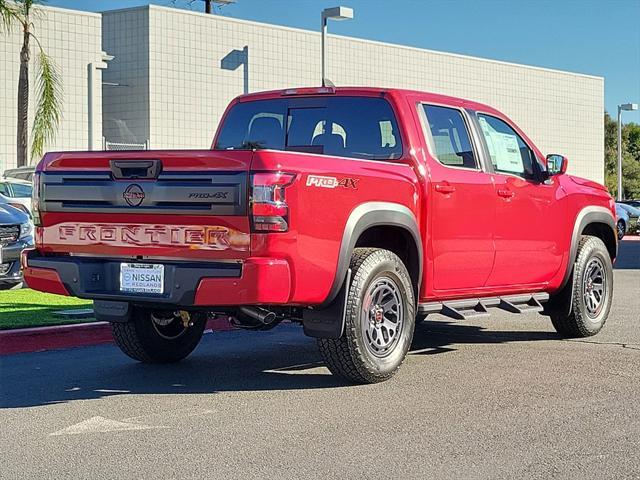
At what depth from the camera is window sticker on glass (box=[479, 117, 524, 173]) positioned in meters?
8.67

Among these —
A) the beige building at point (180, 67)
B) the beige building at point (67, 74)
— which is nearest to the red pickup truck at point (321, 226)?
the beige building at point (67, 74)

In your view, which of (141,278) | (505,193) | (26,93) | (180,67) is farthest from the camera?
(180,67)

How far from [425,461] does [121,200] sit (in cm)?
272

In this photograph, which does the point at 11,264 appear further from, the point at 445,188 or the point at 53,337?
the point at 445,188

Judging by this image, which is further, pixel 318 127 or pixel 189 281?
pixel 318 127

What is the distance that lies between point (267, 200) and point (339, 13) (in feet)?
65.0

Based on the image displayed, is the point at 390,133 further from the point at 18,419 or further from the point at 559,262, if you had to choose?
the point at 18,419

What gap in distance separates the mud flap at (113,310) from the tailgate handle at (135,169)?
2.78 ft

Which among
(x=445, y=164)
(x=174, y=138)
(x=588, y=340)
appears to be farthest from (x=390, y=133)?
(x=174, y=138)

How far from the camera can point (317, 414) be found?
6293 millimetres

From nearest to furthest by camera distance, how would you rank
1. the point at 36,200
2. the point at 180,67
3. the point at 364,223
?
the point at 364,223, the point at 36,200, the point at 180,67

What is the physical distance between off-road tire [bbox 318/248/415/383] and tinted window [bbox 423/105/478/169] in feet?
3.64

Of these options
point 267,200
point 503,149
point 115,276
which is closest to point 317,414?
point 267,200

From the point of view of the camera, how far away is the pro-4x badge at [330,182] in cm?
653
